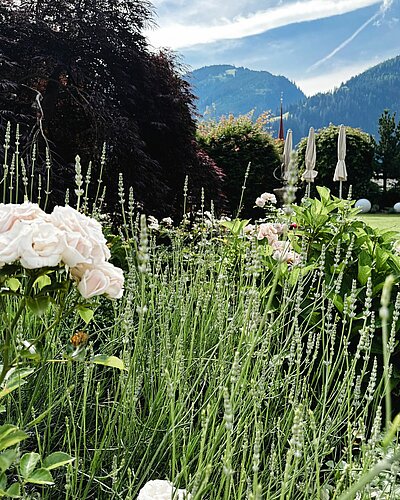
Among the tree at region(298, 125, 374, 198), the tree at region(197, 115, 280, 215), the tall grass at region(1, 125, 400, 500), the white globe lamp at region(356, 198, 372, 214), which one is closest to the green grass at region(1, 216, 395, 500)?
the tall grass at region(1, 125, 400, 500)

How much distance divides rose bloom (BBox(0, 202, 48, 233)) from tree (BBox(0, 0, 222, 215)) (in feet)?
12.7

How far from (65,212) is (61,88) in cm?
497

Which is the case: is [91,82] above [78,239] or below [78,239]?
above

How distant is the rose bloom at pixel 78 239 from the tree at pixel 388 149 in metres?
26.2

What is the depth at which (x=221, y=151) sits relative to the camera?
1373cm

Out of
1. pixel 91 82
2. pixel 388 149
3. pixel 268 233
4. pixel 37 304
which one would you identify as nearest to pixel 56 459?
pixel 37 304

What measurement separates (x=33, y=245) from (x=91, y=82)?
4.99 m

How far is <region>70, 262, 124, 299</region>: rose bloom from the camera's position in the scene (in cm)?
118

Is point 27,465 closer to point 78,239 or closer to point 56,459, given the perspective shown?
point 56,459

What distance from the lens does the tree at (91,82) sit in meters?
5.38

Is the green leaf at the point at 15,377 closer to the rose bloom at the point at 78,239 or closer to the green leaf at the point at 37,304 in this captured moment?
the green leaf at the point at 37,304

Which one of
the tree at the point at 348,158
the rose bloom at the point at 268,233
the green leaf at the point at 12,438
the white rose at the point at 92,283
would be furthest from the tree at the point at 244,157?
the green leaf at the point at 12,438

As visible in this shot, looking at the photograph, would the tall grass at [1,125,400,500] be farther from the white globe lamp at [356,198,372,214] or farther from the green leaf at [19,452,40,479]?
the white globe lamp at [356,198,372,214]

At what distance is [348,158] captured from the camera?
2000cm
